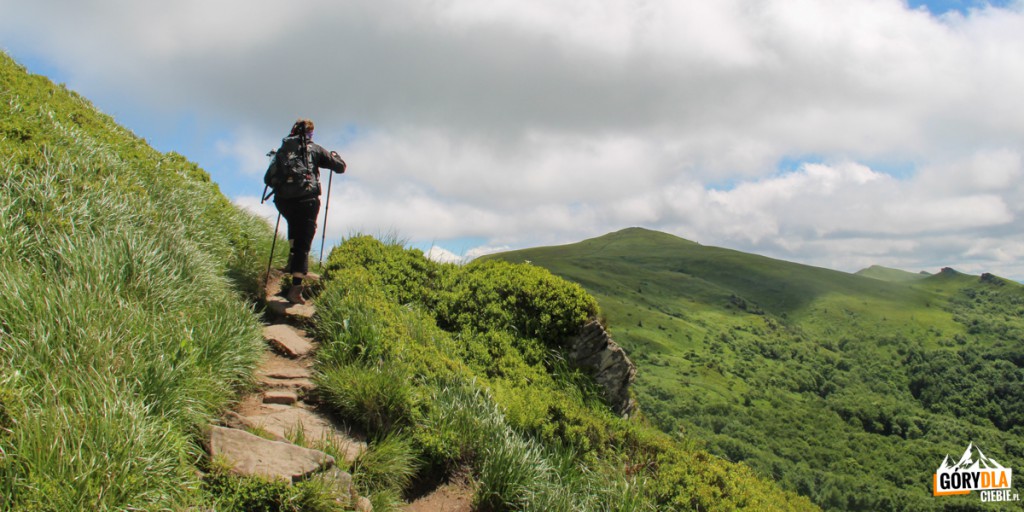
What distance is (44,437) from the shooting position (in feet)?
12.3

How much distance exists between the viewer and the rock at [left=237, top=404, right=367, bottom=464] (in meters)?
5.79

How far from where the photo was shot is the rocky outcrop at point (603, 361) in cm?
1015

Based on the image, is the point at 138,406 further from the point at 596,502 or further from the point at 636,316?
the point at 636,316

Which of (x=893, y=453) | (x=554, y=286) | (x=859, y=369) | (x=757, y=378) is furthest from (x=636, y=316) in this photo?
(x=554, y=286)

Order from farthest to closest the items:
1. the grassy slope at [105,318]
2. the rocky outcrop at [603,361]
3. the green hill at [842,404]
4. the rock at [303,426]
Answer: the green hill at [842,404]
the rocky outcrop at [603,361]
the rock at [303,426]
the grassy slope at [105,318]

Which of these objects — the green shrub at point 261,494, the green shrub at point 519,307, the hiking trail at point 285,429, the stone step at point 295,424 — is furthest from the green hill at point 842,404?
the green shrub at point 261,494

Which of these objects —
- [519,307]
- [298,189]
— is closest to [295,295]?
[298,189]

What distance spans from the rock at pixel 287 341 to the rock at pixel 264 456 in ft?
9.01

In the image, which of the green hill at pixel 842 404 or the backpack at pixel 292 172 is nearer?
the backpack at pixel 292 172

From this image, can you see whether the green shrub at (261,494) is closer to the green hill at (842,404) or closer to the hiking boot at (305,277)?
the hiking boot at (305,277)

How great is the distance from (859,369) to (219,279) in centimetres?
21224

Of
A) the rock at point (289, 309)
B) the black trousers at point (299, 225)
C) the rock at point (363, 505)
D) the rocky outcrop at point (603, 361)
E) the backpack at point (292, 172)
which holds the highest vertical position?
the backpack at point (292, 172)

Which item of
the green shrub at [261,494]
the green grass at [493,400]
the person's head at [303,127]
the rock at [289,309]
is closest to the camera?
the green shrub at [261,494]

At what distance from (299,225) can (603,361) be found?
591 cm
